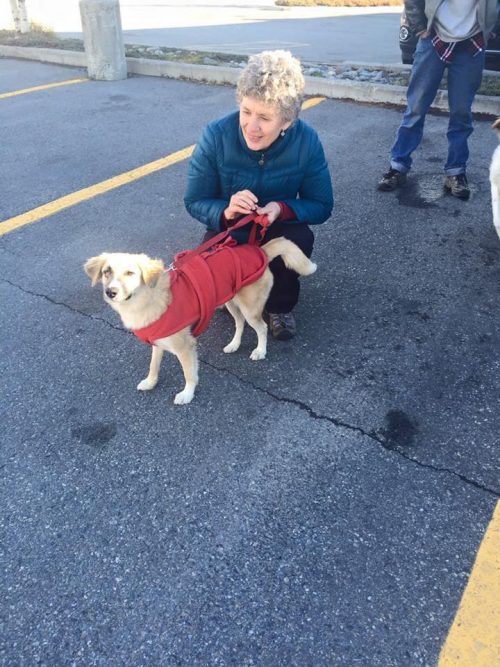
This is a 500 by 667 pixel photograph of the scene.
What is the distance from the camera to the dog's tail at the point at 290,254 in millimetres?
2785

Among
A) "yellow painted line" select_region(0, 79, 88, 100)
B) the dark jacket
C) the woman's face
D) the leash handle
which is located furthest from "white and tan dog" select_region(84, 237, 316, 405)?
"yellow painted line" select_region(0, 79, 88, 100)

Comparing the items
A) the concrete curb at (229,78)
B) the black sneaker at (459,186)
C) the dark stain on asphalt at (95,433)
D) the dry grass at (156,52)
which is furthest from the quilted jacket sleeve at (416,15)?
the dark stain on asphalt at (95,433)

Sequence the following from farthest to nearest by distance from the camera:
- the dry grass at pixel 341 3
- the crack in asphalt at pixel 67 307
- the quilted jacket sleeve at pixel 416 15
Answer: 1. the dry grass at pixel 341 3
2. the quilted jacket sleeve at pixel 416 15
3. the crack in asphalt at pixel 67 307

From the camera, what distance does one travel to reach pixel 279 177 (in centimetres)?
286

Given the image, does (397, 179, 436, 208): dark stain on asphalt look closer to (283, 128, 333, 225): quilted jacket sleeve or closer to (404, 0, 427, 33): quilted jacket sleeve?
(404, 0, 427, 33): quilted jacket sleeve

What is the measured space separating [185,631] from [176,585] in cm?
17

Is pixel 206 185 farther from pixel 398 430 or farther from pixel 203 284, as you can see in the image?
pixel 398 430

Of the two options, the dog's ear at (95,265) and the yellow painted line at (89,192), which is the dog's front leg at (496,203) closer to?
the dog's ear at (95,265)

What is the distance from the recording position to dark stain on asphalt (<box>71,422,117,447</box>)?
249cm

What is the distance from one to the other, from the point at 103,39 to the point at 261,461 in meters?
8.33

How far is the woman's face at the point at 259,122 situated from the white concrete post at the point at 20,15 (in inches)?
465

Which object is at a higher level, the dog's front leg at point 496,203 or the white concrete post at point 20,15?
the white concrete post at point 20,15

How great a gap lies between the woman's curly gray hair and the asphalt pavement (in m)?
1.37

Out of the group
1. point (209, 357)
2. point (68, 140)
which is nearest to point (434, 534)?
point (209, 357)
